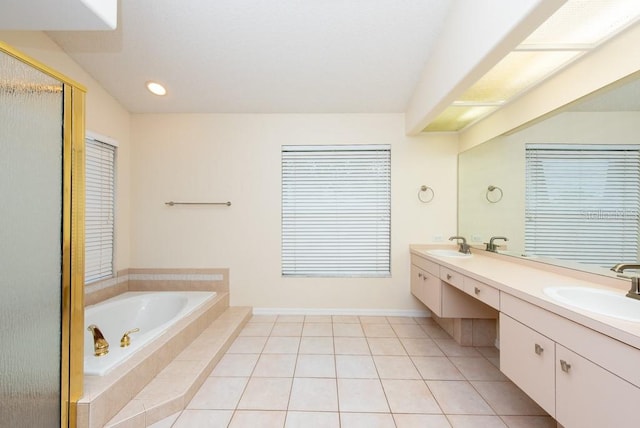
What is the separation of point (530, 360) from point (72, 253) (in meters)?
2.23

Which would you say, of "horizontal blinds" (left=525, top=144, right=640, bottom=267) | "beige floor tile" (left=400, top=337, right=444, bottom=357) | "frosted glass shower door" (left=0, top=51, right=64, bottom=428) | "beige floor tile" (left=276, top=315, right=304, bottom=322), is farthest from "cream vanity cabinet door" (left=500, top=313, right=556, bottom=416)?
"frosted glass shower door" (left=0, top=51, right=64, bottom=428)

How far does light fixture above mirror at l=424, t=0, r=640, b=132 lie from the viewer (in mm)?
1308

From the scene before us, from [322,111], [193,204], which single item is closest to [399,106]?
[322,111]

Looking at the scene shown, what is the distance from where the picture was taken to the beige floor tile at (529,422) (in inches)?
59.7

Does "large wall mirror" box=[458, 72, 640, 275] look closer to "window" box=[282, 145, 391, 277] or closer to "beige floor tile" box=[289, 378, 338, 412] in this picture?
"window" box=[282, 145, 391, 277]

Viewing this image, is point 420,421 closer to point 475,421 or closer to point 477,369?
point 475,421

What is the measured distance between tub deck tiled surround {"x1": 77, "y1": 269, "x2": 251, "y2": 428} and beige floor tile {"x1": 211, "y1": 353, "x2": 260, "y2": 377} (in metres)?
0.06

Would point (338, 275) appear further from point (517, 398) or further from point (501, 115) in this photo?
point (501, 115)

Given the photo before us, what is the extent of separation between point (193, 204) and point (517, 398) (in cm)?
320

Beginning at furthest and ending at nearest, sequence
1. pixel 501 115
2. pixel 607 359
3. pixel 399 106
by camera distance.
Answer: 1. pixel 399 106
2. pixel 501 115
3. pixel 607 359

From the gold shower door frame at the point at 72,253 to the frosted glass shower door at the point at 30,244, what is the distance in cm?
2

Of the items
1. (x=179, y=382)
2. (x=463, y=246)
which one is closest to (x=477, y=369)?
(x=463, y=246)

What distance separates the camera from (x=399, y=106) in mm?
2959

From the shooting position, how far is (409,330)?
276 cm
